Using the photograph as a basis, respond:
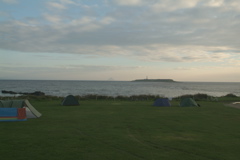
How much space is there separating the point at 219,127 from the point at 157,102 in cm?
1495

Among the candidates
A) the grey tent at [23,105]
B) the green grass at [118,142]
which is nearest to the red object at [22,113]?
the grey tent at [23,105]

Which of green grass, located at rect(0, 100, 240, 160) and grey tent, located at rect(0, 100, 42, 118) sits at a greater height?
grey tent, located at rect(0, 100, 42, 118)

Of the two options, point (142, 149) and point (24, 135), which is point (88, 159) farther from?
point (24, 135)

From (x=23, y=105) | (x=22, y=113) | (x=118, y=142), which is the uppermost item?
(x=23, y=105)

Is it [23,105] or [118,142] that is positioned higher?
[23,105]

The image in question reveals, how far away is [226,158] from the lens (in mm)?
8289

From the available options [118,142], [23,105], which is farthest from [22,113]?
[118,142]

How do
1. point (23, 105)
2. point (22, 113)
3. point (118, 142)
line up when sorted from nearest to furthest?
point (118, 142)
point (22, 113)
point (23, 105)

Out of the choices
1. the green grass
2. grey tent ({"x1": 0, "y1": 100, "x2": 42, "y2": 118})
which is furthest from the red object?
the green grass

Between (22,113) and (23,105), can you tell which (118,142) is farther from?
(23,105)

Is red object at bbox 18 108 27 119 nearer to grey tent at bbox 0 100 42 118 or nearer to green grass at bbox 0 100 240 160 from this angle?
grey tent at bbox 0 100 42 118

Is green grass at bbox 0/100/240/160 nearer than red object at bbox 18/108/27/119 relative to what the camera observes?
Yes

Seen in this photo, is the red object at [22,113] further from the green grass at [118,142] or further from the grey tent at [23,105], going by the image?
the green grass at [118,142]

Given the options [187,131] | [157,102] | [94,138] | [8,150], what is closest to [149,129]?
A: [187,131]
